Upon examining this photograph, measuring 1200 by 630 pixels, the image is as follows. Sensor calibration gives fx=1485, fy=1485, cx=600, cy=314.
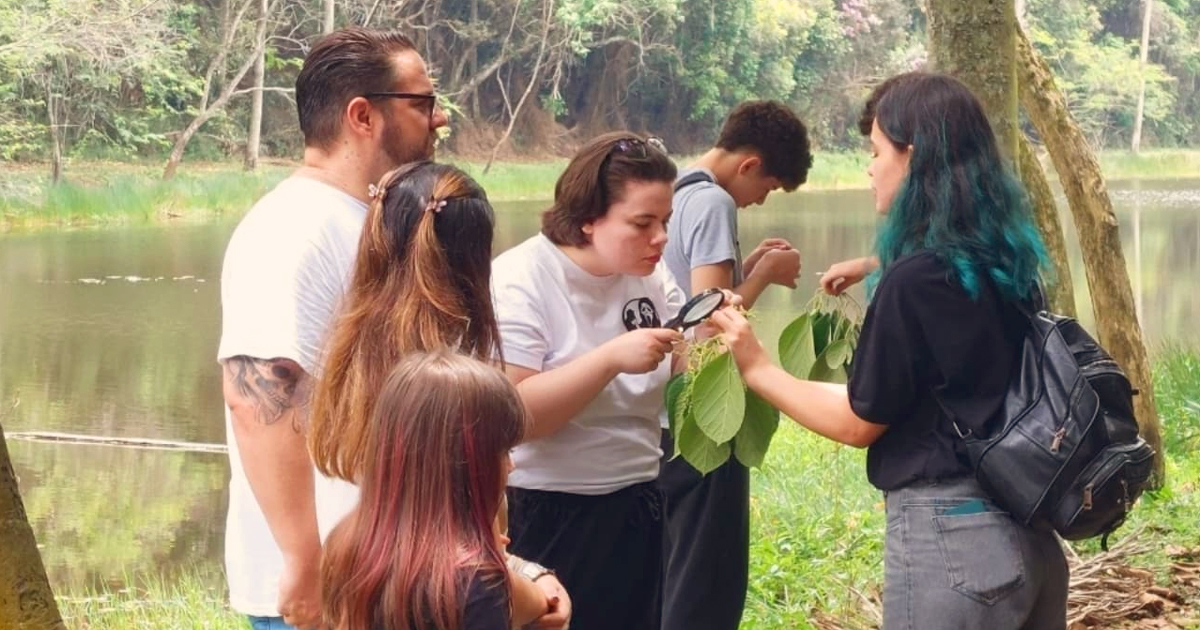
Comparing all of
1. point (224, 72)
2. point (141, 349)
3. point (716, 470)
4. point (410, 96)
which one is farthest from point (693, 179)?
point (224, 72)

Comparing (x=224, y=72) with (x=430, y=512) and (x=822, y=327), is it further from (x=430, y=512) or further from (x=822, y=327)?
(x=430, y=512)

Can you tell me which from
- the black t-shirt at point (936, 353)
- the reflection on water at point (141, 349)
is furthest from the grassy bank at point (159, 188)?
the black t-shirt at point (936, 353)

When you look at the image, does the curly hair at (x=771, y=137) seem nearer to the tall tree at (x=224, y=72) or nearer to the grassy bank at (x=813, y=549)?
the grassy bank at (x=813, y=549)

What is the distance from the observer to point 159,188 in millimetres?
23109

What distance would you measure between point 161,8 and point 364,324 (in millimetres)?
26983

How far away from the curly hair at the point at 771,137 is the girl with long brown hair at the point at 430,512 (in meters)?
2.11

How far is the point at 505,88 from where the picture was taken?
3488 cm

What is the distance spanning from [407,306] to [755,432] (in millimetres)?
1088

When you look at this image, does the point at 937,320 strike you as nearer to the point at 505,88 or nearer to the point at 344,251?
the point at 344,251

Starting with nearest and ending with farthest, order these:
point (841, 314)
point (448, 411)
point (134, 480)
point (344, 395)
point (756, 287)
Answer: point (448, 411) < point (344, 395) < point (841, 314) < point (756, 287) < point (134, 480)

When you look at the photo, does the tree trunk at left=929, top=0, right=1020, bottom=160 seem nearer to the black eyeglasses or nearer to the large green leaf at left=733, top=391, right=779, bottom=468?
the large green leaf at left=733, top=391, right=779, bottom=468

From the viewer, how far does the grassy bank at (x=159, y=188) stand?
21406mm

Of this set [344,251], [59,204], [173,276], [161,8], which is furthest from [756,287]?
[161,8]

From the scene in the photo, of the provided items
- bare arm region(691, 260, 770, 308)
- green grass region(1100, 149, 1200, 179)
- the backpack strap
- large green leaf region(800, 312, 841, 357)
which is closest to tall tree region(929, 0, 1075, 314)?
the backpack strap
